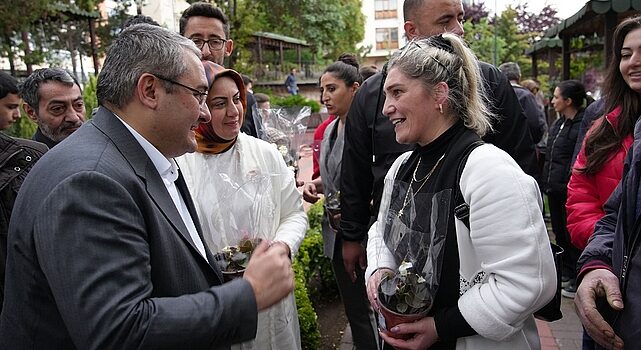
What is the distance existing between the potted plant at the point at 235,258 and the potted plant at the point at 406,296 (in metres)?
0.57

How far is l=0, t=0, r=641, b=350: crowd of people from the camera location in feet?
4.17

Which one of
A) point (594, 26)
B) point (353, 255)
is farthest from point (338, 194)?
point (594, 26)

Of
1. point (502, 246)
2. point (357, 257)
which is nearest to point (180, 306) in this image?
point (502, 246)

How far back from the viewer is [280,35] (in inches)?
1182

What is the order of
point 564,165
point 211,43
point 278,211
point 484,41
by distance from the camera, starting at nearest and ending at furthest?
point 278,211 < point 211,43 < point 564,165 < point 484,41

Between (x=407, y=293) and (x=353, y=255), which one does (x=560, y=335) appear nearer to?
(x=353, y=255)

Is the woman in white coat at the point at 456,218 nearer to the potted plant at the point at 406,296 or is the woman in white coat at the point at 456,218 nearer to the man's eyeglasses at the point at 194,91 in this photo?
the potted plant at the point at 406,296

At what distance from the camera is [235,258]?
2.04m

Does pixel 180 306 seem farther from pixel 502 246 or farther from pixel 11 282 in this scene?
pixel 502 246

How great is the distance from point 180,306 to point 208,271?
0.97 ft

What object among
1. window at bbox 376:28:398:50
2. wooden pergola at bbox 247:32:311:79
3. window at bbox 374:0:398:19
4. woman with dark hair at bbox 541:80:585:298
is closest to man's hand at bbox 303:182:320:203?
woman with dark hair at bbox 541:80:585:298

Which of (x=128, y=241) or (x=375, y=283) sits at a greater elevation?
(x=128, y=241)

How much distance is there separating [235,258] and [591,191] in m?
2.13

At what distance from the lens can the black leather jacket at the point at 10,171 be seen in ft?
8.11
